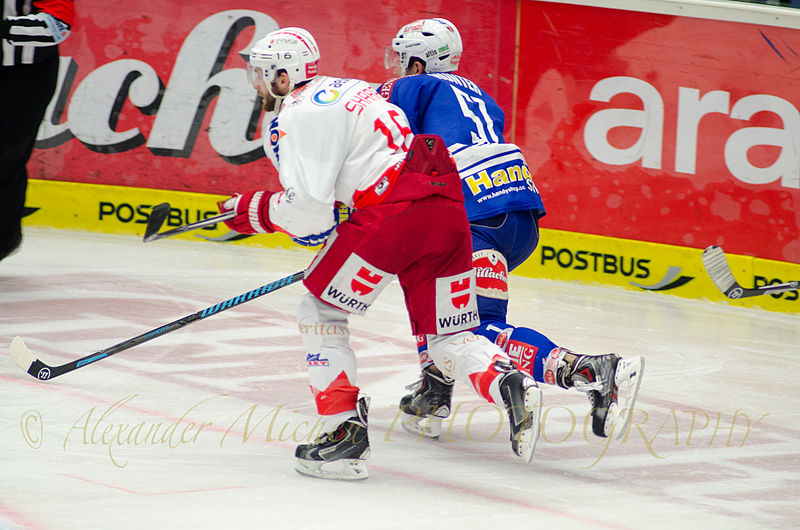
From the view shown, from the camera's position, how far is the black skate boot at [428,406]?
11.8 feet

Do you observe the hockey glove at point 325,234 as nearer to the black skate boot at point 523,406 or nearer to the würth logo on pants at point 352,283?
the würth logo on pants at point 352,283

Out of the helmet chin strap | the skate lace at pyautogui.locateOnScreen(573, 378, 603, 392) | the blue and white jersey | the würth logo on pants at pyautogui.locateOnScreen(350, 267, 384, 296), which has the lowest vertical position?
the skate lace at pyautogui.locateOnScreen(573, 378, 603, 392)

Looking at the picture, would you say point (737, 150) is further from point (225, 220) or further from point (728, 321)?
point (225, 220)

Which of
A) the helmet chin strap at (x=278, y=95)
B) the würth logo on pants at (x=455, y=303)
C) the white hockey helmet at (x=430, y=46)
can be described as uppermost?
the white hockey helmet at (x=430, y=46)

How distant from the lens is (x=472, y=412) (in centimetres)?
388

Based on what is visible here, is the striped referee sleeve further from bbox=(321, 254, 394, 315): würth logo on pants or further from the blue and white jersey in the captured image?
bbox=(321, 254, 394, 315): würth logo on pants

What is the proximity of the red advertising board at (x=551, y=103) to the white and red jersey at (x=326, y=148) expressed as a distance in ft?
11.8

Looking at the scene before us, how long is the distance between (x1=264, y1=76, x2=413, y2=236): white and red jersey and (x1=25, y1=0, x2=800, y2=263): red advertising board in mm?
3604

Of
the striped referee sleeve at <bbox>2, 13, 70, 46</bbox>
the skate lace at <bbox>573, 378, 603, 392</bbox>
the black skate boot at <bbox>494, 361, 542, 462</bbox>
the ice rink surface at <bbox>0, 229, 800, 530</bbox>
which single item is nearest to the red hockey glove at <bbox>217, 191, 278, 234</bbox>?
the ice rink surface at <bbox>0, 229, 800, 530</bbox>

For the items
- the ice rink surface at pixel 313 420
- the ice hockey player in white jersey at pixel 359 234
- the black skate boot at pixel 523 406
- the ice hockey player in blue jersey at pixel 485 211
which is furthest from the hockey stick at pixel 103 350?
the black skate boot at pixel 523 406

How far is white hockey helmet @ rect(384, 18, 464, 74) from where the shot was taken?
3.86 metres

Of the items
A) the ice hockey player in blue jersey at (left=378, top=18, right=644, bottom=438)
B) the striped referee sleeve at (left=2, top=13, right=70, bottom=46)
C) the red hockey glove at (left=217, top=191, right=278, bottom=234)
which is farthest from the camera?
the striped referee sleeve at (left=2, top=13, right=70, bottom=46)

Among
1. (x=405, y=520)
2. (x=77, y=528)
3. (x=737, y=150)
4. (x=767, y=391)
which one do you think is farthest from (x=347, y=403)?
(x=737, y=150)

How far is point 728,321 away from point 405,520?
11.5 feet
